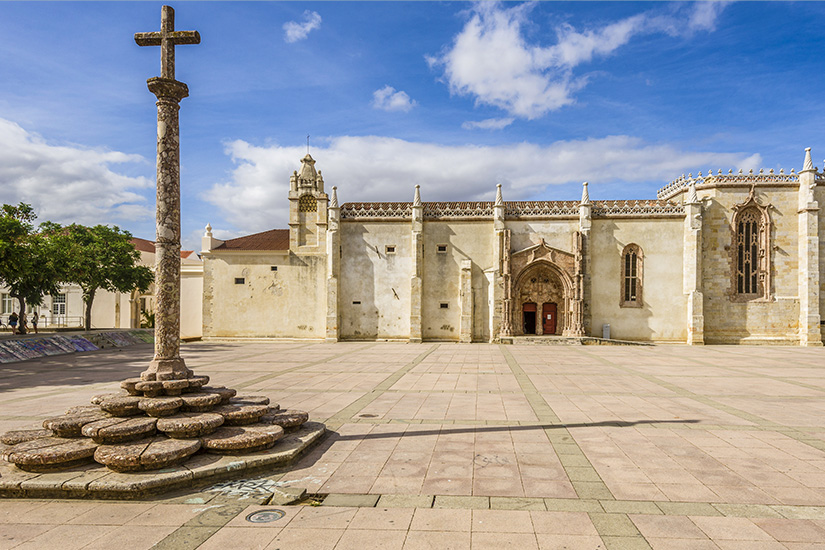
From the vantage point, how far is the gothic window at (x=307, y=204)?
31859mm

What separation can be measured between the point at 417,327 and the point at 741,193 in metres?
22.2

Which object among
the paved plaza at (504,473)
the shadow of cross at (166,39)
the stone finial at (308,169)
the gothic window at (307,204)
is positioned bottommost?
the paved plaza at (504,473)

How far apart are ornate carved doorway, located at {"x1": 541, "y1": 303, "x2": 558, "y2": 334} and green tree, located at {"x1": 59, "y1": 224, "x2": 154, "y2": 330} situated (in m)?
30.2

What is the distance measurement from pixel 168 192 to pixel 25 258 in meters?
20.4

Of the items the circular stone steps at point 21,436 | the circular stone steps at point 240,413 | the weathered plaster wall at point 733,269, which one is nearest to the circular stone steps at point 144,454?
the circular stone steps at point 240,413

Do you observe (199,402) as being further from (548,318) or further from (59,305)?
(59,305)

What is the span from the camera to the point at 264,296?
3131 cm

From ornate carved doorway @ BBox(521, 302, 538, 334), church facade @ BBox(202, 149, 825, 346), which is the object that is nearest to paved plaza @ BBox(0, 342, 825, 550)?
church facade @ BBox(202, 149, 825, 346)

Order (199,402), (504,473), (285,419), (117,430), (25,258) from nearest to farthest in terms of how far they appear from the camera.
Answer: (117,430), (504,473), (199,402), (285,419), (25,258)

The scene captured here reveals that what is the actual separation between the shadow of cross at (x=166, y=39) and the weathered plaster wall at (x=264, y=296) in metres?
22.7

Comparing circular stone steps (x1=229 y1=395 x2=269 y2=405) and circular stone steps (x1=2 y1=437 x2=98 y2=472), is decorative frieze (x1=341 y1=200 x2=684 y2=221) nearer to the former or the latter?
circular stone steps (x1=229 y1=395 x2=269 y2=405)

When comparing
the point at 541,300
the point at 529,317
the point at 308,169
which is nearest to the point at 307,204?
the point at 308,169

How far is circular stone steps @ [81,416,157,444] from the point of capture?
677 cm

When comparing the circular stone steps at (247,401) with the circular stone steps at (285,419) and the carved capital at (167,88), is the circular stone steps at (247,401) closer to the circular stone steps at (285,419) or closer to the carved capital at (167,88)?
the circular stone steps at (285,419)
